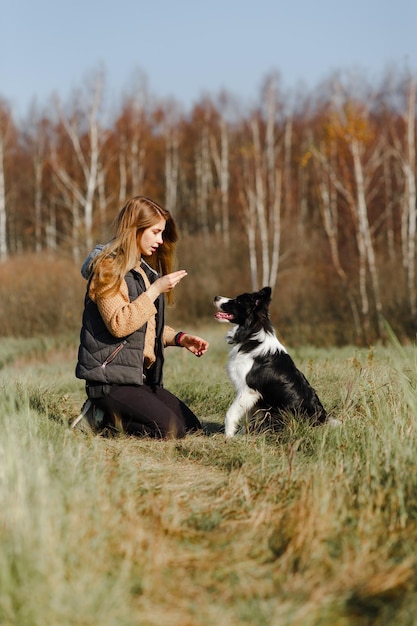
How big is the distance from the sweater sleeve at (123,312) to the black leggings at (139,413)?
0.51 meters

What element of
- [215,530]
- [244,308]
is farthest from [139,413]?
[215,530]

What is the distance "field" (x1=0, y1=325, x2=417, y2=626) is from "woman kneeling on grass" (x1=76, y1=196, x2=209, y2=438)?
0.45 meters

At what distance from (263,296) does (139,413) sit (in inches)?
53.1

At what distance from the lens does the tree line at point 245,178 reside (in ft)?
58.5

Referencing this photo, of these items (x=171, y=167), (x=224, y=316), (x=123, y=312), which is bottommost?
(x=224, y=316)

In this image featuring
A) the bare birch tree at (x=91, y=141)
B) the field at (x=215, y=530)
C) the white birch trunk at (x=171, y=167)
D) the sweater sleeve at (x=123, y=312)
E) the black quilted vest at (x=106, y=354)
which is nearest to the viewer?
the field at (x=215, y=530)

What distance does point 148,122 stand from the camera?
29328mm

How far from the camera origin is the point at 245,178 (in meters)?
21.1

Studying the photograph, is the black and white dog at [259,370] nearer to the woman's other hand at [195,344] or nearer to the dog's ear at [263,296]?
the dog's ear at [263,296]

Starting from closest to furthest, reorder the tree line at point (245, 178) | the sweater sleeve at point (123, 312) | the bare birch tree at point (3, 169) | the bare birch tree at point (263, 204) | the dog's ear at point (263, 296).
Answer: the sweater sleeve at point (123, 312) < the dog's ear at point (263, 296) < the tree line at point (245, 178) < the bare birch tree at point (263, 204) < the bare birch tree at point (3, 169)

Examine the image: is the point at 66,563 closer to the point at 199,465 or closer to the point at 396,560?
the point at 396,560

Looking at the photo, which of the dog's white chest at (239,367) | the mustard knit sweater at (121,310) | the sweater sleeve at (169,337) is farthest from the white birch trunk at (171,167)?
the mustard knit sweater at (121,310)

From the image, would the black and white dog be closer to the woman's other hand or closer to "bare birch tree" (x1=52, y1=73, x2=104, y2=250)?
the woman's other hand

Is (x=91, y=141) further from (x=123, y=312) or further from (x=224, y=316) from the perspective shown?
(x=123, y=312)
